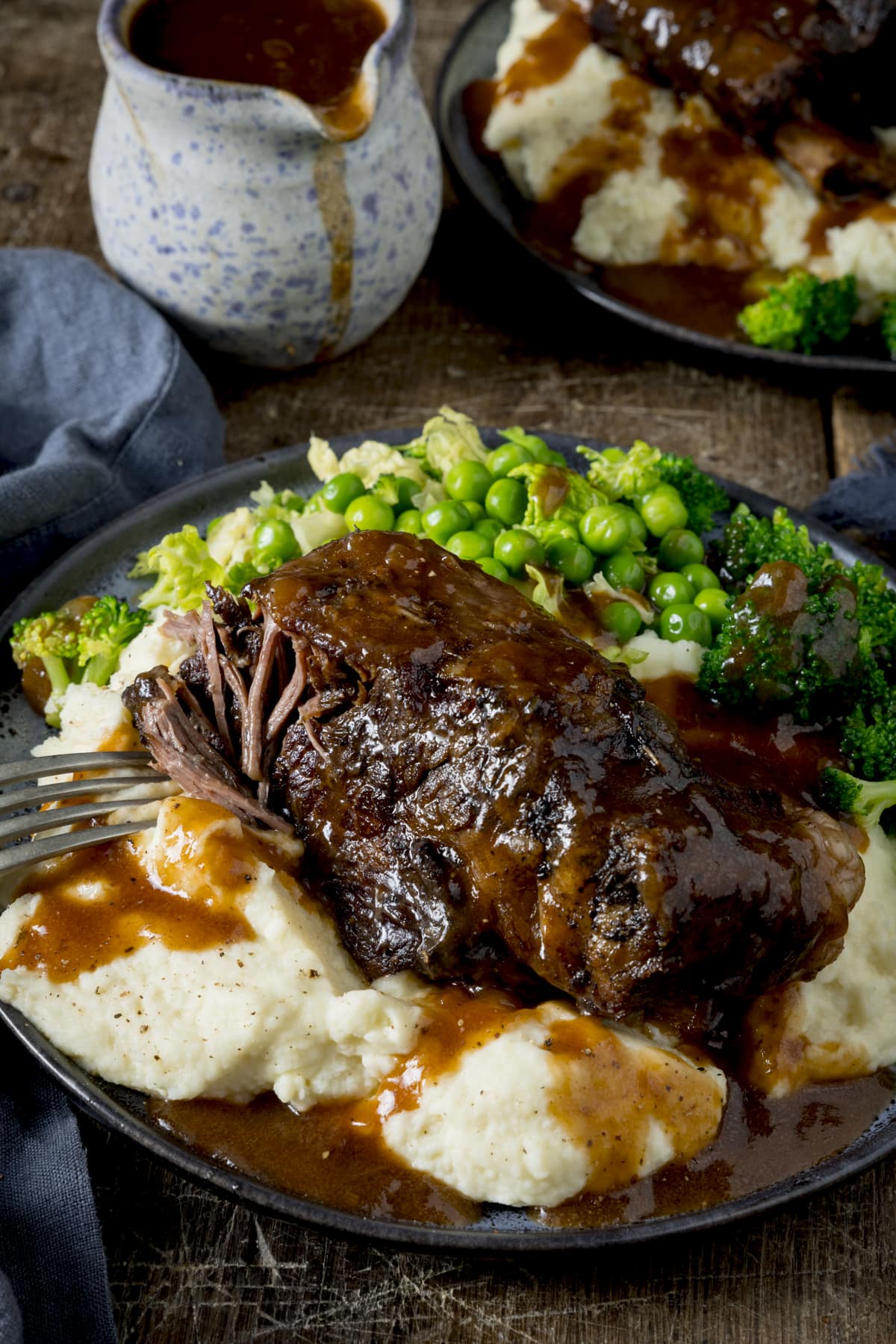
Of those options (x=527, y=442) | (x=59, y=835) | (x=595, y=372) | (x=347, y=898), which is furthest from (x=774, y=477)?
(x=59, y=835)

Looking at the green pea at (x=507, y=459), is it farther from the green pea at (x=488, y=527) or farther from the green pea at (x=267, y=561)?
the green pea at (x=267, y=561)

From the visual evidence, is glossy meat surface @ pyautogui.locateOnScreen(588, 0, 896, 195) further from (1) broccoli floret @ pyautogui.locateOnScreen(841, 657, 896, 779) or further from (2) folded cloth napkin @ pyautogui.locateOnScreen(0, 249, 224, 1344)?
(1) broccoli floret @ pyautogui.locateOnScreen(841, 657, 896, 779)

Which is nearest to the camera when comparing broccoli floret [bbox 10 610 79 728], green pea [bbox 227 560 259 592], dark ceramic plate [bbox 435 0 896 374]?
broccoli floret [bbox 10 610 79 728]

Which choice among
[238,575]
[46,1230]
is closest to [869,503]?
[238,575]

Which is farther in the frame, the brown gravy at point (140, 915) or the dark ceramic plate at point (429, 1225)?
the brown gravy at point (140, 915)

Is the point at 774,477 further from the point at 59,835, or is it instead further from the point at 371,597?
the point at 59,835

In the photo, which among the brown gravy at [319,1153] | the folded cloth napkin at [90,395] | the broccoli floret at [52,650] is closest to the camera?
the brown gravy at [319,1153]

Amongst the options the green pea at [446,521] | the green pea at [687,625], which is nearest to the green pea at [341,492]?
the green pea at [446,521]

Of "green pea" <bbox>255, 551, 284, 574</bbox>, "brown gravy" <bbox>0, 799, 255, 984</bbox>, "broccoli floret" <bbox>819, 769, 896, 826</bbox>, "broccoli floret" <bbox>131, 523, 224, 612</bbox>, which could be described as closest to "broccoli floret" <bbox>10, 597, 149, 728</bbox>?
"broccoli floret" <bbox>131, 523, 224, 612</bbox>

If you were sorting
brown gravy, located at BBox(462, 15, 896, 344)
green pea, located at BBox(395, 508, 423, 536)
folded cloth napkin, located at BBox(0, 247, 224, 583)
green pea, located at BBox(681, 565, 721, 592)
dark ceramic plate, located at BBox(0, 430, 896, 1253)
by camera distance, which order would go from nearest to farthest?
dark ceramic plate, located at BBox(0, 430, 896, 1253) < green pea, located at BBox(681, 565, 721, 592) < green pea, located at BBox(395, 508, 423, 536) < folded cloth napkin, located at BBox(0, 247, 224, 583) < brown gravy, located at BBox(462, 15, 896, 344)
